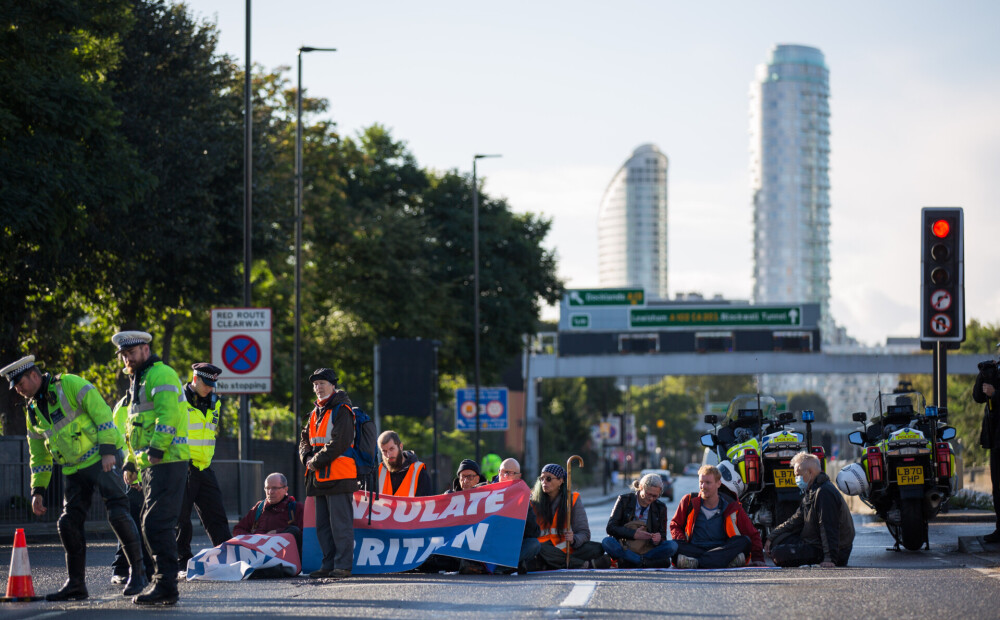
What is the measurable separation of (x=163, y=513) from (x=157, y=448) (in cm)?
47

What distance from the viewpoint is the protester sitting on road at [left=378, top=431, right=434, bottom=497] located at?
51.1 feet

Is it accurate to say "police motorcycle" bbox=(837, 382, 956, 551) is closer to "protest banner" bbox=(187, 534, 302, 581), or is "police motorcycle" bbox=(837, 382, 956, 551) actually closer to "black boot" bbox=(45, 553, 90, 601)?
"protest banner" bbox=(187, 534, 302, 581)

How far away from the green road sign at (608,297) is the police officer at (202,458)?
206ft

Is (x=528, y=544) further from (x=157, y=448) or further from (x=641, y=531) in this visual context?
(x=157, y=448)

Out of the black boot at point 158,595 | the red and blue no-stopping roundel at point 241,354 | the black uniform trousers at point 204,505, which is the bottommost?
the black boot at point 158,595

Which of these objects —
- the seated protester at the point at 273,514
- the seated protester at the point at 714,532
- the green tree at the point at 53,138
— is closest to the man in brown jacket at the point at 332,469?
the seated protester at the point at 273,514

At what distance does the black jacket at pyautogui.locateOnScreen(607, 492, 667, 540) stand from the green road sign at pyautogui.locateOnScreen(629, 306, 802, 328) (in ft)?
201

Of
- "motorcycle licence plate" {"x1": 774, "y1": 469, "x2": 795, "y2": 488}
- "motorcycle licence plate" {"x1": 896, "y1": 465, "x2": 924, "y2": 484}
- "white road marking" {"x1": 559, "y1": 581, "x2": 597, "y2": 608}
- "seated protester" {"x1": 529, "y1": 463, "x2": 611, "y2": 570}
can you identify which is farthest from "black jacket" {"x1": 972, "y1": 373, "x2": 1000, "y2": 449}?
"white road marking" {"x1": 559, "y1": 581, "x2": 597, "y2": 608}

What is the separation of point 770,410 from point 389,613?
9.94 metres

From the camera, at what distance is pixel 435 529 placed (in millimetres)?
14500

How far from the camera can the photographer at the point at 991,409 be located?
1473 cm

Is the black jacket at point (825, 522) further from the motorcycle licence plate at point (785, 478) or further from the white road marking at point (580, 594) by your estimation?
the white road marking at point (580, 594)

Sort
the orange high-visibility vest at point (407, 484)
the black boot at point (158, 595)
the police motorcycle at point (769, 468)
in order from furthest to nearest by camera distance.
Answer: the police motorcycle at point (769, 468), the orange high-visibility vest at point (407, 484), the black boot at point (158, 595)

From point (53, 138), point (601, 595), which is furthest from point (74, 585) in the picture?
point (53, 138)
